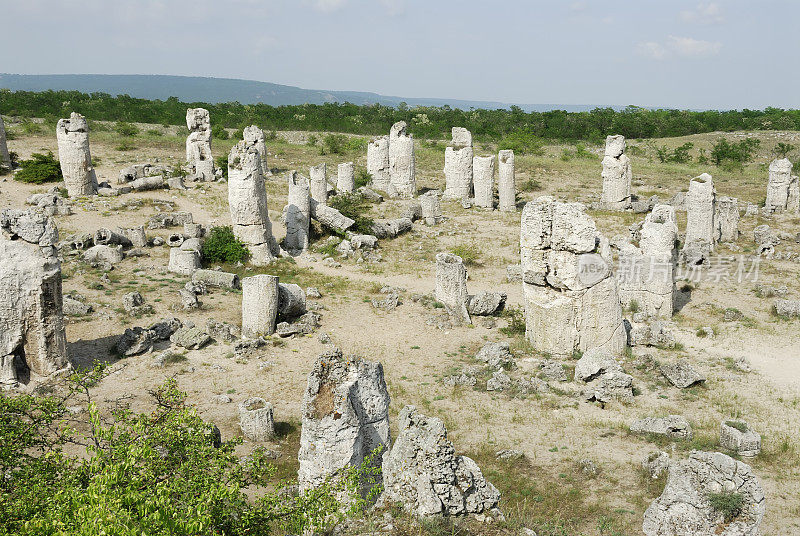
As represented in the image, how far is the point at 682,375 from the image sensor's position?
13062 mm

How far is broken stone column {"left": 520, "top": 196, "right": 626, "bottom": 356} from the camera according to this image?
13891 mm

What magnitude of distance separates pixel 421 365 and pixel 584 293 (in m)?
3.81

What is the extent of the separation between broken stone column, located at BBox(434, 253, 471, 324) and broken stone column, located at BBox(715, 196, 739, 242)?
37.2ft

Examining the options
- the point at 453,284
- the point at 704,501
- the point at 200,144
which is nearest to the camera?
the point at 704,501

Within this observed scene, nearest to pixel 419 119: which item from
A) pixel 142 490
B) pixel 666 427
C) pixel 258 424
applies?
pixel 666 427

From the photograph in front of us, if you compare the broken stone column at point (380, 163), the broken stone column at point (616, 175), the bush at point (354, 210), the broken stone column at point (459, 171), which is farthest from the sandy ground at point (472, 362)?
the broken stone column at point (380, 163)

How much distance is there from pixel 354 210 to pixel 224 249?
20.0ft

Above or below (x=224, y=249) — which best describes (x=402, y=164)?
above

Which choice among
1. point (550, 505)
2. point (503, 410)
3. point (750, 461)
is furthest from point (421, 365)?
point (750, 461)

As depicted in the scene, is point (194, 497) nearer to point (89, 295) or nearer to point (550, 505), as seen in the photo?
point (550, 505)

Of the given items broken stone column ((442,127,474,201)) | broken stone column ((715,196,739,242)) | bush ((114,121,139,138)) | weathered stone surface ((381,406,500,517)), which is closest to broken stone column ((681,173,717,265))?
broken stone column ((715,196,739,242))

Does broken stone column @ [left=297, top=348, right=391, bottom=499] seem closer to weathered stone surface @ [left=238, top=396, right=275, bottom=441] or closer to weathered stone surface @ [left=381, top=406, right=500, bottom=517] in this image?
weathered stone surface @ [left=381, top=406, right=500, bottom=517]

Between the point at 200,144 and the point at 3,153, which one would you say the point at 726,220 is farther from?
the point at 3,153

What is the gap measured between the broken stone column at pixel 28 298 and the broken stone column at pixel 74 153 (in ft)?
46.2
